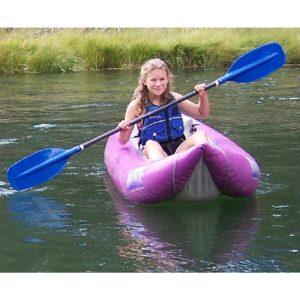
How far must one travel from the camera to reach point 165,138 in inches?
133

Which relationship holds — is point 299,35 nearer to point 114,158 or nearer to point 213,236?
point 114,158

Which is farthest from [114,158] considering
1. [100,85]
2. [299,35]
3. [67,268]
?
[299,35]

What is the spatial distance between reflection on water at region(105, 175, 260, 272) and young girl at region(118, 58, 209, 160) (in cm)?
33

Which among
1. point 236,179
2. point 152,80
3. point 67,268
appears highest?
point 152,80

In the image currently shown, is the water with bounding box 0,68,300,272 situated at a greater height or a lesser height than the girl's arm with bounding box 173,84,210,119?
lesser

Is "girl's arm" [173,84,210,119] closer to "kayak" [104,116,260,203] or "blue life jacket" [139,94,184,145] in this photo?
"blue life jacket" [139,94,184,145]

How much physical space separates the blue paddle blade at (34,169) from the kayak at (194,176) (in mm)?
375

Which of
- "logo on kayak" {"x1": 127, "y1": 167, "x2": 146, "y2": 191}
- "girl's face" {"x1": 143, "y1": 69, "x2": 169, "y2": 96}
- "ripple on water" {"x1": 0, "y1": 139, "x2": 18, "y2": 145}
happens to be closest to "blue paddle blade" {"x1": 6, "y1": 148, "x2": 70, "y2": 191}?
"logo on kayak" {"x1": 127, "y1": 167, "x2": 146, "y2": 191}

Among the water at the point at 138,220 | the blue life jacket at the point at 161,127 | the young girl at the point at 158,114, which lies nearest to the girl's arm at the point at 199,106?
the young girl at the point at 158,114

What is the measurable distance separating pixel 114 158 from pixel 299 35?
21.6 ft

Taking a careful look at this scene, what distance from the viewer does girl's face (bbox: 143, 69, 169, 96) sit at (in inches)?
129

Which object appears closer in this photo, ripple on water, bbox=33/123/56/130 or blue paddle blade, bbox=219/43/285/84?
blue paddle blade, bbox=219/43/285/84

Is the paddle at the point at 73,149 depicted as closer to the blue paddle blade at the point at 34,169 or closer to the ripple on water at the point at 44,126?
the blue paddle blade at the point at 34,169

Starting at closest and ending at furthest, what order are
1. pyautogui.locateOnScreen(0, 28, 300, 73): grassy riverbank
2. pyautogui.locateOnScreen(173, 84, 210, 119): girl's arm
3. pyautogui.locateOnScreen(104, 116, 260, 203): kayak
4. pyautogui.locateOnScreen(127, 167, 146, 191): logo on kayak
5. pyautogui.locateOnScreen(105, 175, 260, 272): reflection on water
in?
pyautogui.locateOnScreen(105, 175, 260, 272): reflection on water
pyautogui.locateOnScreen(104, 116, 260, 203): kayak
pyautogui.locateOnScreen(127, 167, 146, 191): logo on kayak
pyautogui.locateOnScreen(173, 84, 210, 119): girl's arm
pyautogui.locateOnScreen(0, 28, 300, 73): grassy riverbank
